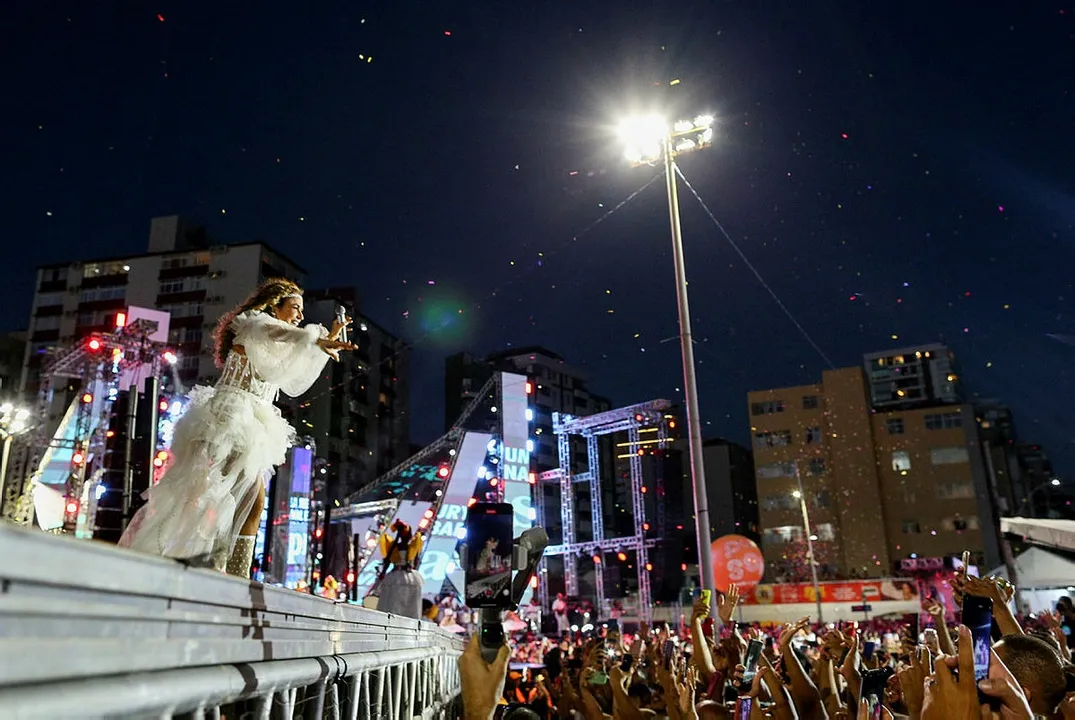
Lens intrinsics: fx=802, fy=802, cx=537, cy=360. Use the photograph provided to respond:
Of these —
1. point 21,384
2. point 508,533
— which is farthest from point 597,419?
point 21,384

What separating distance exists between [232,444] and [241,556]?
574 millimetres

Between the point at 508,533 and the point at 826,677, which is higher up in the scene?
the point at 508,533

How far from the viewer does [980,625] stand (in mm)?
3109

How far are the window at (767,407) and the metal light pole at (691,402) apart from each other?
40.1 meters

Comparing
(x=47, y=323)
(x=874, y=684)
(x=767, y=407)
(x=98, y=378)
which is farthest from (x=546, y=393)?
(x=874, y=684)

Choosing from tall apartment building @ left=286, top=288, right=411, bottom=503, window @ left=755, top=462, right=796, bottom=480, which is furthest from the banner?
tall apartment building @ left=286, top=288, right=411, bottom=503

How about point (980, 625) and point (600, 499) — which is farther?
point (600, 499)

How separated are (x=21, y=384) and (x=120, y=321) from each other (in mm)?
37729

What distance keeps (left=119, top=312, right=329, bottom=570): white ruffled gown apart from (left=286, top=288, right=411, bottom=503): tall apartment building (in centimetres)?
4476

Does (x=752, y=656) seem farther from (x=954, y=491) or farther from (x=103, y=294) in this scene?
(x=103, y=294)

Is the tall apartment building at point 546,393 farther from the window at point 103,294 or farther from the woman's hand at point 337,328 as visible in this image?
the woman's hand at point 337,328

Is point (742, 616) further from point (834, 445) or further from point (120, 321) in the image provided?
point (120, 321)

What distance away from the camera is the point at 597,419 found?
28.9 m

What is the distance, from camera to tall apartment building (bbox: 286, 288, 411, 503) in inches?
2087
